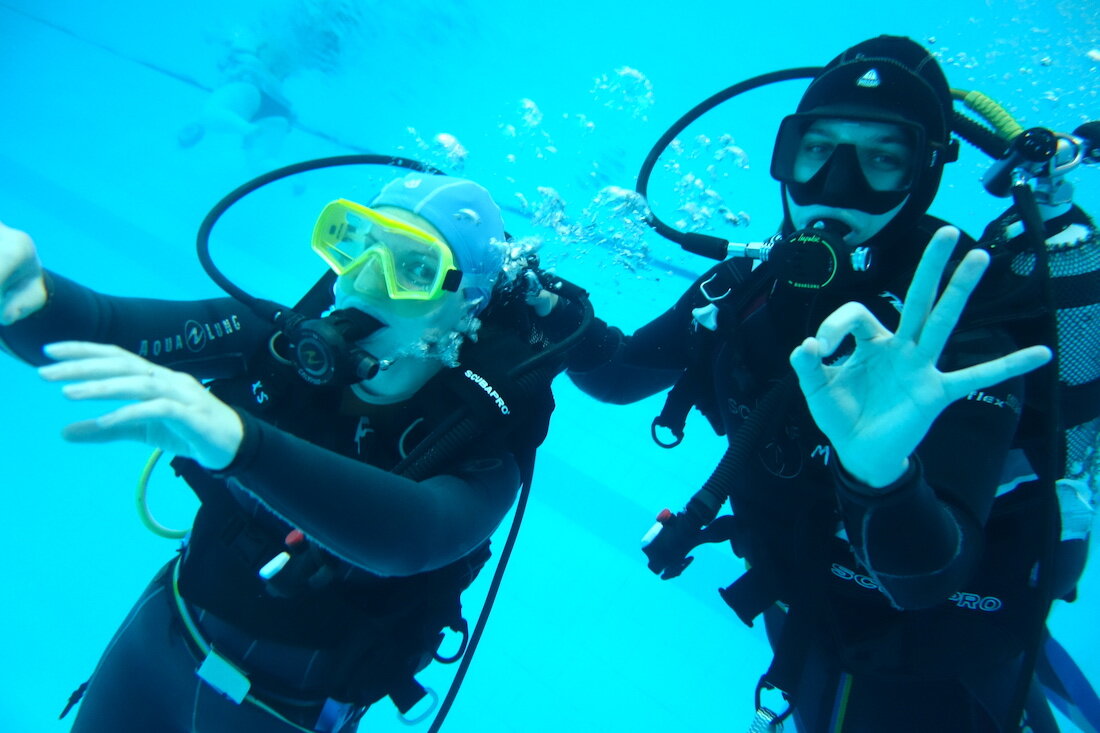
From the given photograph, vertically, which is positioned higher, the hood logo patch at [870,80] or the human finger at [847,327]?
the hood logo patch at [870,80]

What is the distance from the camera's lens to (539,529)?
5.86 metres

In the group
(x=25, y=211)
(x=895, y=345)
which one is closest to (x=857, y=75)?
(x=895, y=345)

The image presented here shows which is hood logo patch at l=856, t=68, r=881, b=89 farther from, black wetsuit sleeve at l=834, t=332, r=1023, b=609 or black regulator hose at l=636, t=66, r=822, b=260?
black wetsuit sleeve at l=834, t=332, r=1023, b=609

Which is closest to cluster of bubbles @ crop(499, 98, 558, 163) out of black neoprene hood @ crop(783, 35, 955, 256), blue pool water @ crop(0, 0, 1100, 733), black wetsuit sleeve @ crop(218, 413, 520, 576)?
blue pool water @ crop(0, 0, 1100, 733)

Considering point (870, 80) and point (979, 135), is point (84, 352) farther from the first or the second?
point (979, 135)

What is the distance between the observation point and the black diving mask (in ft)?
6.18

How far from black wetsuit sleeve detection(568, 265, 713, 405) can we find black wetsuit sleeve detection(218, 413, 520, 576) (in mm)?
1136

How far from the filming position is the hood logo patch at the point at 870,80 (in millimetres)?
1949

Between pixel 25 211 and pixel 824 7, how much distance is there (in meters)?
11.8

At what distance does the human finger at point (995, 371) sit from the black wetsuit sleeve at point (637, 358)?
1433 mm

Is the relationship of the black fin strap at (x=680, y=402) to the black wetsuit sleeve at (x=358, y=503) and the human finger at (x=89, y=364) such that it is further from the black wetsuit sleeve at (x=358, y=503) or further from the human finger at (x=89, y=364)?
the human finger at (x=89, y=364)

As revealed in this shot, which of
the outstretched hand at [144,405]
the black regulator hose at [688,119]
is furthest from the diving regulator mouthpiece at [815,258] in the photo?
the outstretched hand at [144,405]

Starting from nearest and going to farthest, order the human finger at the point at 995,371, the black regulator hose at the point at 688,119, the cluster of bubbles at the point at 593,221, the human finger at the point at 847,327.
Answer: the human finger at the point at 995,371, the human finger at the point at 847,327, the black regulator hose at the point at 688,119, the cluster of bubbles at the point at 593,221

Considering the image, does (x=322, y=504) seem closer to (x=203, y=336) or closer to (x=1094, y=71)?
(x=203, y=336)
